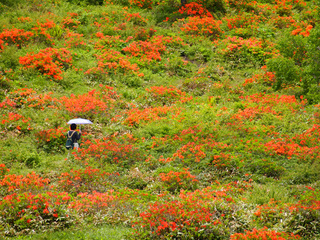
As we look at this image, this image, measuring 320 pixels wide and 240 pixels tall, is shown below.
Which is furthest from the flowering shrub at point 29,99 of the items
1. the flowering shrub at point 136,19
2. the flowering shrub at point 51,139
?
the flowering shrub at point 136,19

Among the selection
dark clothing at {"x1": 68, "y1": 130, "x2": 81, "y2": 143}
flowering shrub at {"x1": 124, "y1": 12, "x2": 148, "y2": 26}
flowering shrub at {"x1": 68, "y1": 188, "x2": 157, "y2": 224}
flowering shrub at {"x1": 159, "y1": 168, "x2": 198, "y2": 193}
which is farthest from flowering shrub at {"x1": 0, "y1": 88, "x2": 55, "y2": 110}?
flowering shrub at {"x1": 124, "y1": 12, "x2": 148, "y2": 26}

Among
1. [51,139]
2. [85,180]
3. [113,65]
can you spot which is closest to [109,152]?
[85,180]

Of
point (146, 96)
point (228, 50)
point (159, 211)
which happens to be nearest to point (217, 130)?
point (146, 96)

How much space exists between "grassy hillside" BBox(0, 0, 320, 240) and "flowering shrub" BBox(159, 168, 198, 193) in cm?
4

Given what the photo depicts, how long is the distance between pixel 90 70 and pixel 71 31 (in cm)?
509

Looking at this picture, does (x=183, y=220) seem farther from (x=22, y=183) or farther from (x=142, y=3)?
(x=142, y=3)

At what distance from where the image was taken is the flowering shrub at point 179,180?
10.1 meters

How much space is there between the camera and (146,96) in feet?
54.4

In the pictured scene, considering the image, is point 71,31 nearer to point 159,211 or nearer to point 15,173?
point 15,173

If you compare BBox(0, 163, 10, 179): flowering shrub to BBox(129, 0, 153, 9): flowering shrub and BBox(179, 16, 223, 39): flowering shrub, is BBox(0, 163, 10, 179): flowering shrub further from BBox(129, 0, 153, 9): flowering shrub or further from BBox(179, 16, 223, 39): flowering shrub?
BBox(129, 0, 153, 9): flowering shrub

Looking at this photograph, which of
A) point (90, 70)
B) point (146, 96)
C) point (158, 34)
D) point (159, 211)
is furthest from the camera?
point (158, 34)

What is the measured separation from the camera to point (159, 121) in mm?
14422

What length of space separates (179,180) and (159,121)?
182 inches

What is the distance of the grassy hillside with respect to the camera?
806 centimetres
